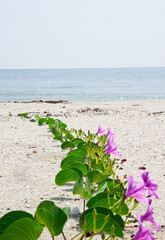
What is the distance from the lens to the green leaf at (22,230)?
1.09 metres

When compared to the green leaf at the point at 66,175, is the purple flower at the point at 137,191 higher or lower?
higher

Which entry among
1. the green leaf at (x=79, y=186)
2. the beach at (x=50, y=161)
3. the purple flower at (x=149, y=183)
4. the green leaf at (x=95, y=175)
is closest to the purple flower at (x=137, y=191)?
the purple flower at (x=149, y=183)

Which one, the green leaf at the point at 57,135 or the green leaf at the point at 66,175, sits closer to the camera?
the green leaf at the point at 66,175

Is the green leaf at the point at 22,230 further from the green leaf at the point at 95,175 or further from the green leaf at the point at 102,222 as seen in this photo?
the green leaf at the point at 95,175

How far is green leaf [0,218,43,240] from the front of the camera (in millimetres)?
1087

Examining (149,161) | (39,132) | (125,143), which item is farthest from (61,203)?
(39,132)

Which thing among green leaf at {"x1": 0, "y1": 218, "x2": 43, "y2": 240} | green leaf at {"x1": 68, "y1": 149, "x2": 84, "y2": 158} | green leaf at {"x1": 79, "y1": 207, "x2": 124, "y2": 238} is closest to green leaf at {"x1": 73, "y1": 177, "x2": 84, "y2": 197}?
green leaf at {"x1": 79, "y1": 207, "x2": 124, "y2": 238}

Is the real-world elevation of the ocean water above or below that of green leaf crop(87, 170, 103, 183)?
above

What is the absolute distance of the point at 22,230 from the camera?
1108 millimetres

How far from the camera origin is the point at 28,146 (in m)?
4.28

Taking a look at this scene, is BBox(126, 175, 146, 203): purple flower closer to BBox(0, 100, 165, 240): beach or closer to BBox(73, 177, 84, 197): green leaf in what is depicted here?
BBox(73, 177, 84, 197): green leaf

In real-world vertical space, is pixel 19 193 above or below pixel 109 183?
below

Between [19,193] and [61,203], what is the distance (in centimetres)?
37

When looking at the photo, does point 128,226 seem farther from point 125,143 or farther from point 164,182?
point 125,143
